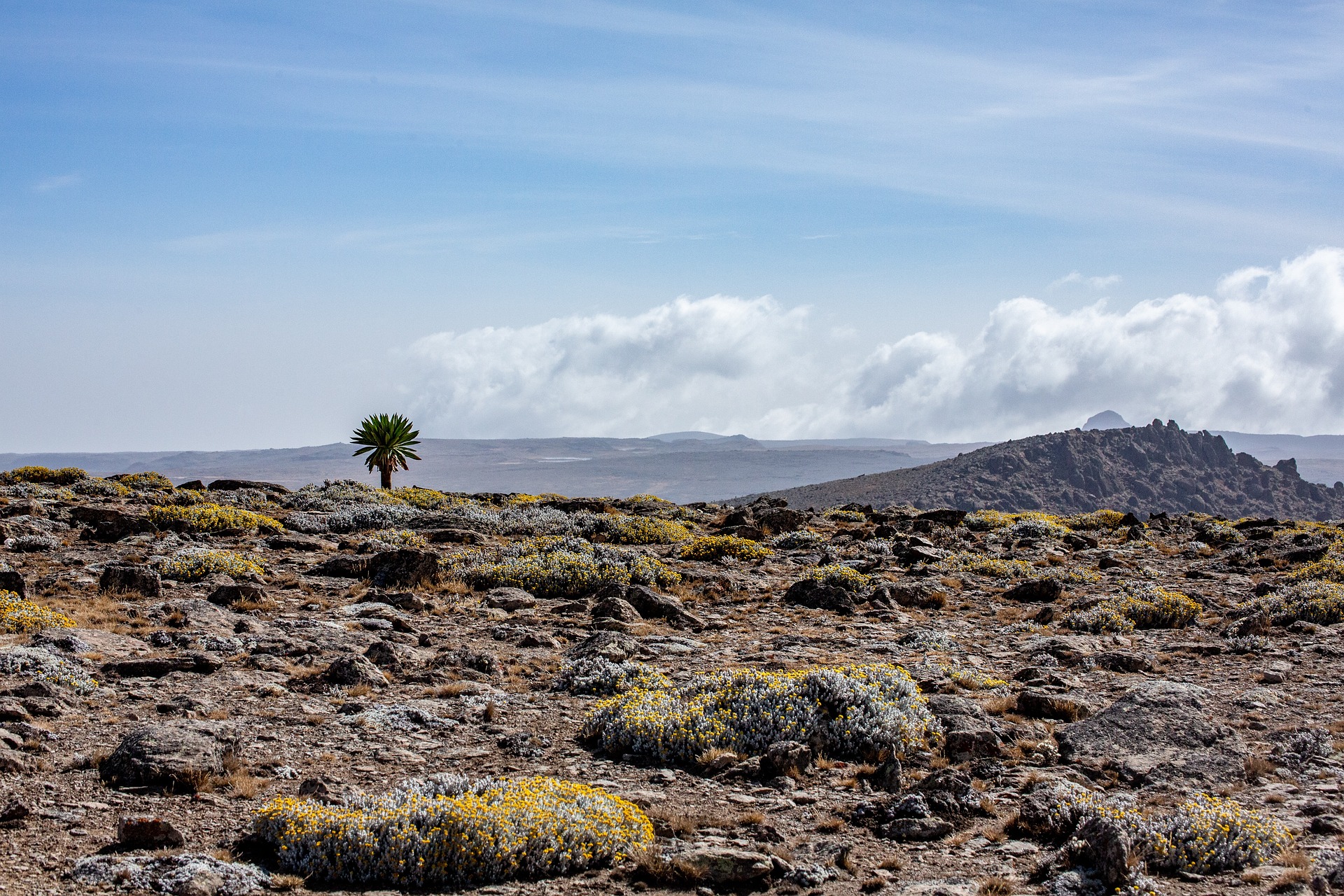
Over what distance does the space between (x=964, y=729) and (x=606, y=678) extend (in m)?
4.57

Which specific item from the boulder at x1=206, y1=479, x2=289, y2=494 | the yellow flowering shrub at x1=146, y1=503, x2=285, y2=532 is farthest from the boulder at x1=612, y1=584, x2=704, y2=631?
the boulder at x1=206, y1=479, x2=289, y2=494

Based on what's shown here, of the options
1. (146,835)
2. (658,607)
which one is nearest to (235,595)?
(658,607)

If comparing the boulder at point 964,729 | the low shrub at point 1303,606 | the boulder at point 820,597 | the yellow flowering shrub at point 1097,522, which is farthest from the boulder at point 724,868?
the yellow flowering shrub at point 1097,522

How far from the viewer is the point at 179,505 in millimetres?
27828

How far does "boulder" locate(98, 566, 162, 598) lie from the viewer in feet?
53.8

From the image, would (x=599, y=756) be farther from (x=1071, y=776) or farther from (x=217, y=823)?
(x=1071, y=776)

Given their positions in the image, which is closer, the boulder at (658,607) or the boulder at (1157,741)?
the boulder at (1157,741)

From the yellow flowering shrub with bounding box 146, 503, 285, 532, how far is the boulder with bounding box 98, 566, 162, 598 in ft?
25.6

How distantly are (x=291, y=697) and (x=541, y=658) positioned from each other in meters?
3.76

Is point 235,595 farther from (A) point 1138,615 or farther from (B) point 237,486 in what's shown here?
(B) point 237,486

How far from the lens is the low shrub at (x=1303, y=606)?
16875 mm

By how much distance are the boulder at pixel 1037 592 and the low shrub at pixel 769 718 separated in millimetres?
10223

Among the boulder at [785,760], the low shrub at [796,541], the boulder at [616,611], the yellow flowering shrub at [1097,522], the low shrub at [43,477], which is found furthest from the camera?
the yellow flowering shrub at [1097,522]

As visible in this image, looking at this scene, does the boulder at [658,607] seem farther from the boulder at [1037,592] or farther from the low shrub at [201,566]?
the boulder at [1037,592]
